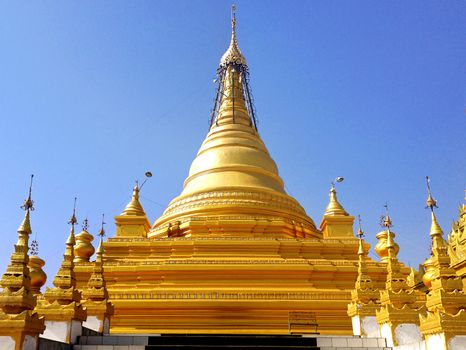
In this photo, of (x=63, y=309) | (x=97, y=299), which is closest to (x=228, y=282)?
(x=97, y=299)

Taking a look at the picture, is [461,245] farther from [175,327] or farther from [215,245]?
[175,327]

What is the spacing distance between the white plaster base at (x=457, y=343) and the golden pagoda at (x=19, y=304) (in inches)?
278

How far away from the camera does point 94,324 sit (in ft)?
42.9

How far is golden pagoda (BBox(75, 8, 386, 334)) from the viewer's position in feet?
56.2

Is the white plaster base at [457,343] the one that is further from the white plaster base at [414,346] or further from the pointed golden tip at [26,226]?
the pointed golden tip at [26,226]

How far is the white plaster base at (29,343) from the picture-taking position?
8258mm

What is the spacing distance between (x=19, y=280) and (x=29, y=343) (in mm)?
1122

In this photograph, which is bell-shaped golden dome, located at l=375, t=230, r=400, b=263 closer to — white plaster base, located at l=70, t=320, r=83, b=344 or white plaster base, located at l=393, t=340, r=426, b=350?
white plaster base, located at l=393, t=340, r=426, b=350

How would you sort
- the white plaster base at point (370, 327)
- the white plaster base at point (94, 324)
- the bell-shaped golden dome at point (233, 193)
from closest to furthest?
the white plaster base at point (370, 327) < the white plaster base at point (94, 324) < the bell-shaped golden dome at point (233, 193)

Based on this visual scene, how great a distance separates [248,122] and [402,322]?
20.0m

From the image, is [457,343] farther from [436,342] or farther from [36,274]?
[36,274]

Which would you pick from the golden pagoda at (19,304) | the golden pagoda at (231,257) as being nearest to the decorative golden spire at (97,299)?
the golden pagoda at (231,257)

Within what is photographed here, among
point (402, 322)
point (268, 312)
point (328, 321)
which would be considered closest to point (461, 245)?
point (328, 321)

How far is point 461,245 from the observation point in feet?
67.7
